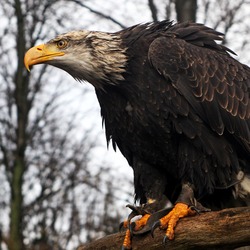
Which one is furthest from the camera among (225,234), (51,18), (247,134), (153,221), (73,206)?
(73,206)

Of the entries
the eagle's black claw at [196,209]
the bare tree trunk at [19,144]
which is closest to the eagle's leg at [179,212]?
the eagle's black claw at [196,209]

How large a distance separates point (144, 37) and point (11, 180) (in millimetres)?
8866

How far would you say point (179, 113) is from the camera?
19.4 ft

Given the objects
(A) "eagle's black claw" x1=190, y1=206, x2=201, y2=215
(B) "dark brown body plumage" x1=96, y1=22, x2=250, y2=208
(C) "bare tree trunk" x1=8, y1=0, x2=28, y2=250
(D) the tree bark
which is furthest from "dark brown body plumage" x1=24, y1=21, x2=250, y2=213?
(C) "bare tree trunk" x1=8, y1=0, x2=28, y2=250

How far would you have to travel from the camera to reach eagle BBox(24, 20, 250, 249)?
5941mm

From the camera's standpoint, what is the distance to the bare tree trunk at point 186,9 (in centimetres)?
880

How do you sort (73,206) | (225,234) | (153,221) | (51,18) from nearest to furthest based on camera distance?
(225,234), (153,221), (51,18), (73,206)

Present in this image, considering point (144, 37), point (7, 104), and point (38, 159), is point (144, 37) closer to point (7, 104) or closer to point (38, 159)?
point (7, 104)

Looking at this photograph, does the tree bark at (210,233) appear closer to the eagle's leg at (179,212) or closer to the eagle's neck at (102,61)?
the eagle's leg at (179,212)

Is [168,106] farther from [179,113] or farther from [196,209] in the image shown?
[196,209]

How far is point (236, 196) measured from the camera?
6258 millimetres

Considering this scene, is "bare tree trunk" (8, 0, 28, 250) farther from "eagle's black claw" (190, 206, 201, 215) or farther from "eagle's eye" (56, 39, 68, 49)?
"eagle's black claw" (190, 206, 201, 215)

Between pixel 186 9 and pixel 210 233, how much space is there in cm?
460

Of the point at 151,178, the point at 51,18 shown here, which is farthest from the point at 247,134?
the point at 51,18
